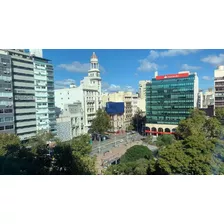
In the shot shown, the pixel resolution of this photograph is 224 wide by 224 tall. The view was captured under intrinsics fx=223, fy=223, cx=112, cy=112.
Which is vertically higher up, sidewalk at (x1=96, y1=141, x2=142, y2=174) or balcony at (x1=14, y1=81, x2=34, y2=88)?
balcony at (x1=14, y1=81, x2=34, y2=88)

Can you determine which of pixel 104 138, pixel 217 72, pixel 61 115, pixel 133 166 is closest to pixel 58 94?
pixel 61 115

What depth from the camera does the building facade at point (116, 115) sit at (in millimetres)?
11009

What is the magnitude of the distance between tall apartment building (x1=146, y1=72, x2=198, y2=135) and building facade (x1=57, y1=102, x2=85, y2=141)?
3492 millimetres

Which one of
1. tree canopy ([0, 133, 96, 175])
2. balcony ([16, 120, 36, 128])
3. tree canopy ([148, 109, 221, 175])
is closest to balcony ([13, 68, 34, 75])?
balcony ([16, 120, 36, 128])

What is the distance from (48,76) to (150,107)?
16.6 feet

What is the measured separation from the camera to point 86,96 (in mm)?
10227

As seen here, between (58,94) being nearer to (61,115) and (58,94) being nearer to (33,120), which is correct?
(61,115)

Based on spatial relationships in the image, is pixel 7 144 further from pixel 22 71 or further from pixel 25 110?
pixel 22 71

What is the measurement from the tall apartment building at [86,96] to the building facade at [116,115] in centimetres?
106

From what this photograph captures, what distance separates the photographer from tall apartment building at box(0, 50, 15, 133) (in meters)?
8.18

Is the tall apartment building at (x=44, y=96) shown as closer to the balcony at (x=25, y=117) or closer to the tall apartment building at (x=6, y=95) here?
the balcony at (x=25, y=117)

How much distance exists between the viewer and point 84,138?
21.4 feet

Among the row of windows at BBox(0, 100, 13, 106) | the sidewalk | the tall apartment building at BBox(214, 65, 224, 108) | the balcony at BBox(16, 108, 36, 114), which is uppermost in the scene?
the tall apartment building at BBox(214, 65, 224, 108)

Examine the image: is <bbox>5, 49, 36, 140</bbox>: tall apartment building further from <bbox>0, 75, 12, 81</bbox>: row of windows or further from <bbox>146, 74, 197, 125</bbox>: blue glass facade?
<bbox>146, 74, 197, 125</bbox>: blue glass facade
